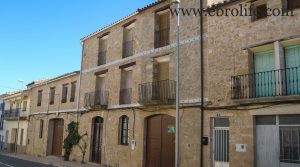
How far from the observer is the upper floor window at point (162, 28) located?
1727cm

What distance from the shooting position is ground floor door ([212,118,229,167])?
13.0 metres

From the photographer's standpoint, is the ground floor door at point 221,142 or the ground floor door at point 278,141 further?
the ground floor door at point 221,142

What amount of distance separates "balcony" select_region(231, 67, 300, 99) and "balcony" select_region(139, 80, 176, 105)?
3.58m

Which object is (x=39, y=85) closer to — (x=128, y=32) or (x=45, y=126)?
(x=45, y=126)

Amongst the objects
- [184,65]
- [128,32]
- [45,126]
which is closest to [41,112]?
[45,126]

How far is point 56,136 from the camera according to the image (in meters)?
27.5

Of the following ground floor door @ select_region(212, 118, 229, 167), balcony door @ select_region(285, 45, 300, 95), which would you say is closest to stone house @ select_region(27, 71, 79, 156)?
ground floor door @ select_region(212, 118, 229, 167)

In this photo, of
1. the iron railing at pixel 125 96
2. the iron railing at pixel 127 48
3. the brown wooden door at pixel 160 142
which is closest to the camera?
the brown wooden door at pixel 160 142

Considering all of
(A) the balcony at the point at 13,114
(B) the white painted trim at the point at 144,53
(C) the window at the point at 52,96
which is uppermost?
(B) the white painted trim at the point at 144,53

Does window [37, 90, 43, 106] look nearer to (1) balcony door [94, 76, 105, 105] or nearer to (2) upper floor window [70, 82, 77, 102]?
(2) upper floor window [70, 82, 77, 102]

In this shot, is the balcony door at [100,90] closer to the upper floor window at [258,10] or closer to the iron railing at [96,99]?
the iron railing at [96,99]

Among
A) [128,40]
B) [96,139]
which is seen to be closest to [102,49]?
[128,40]

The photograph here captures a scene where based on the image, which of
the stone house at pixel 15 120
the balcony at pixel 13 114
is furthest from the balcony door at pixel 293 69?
the balcony at pixel 13 114

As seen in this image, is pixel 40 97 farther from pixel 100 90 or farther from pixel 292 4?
pixel 292 4
